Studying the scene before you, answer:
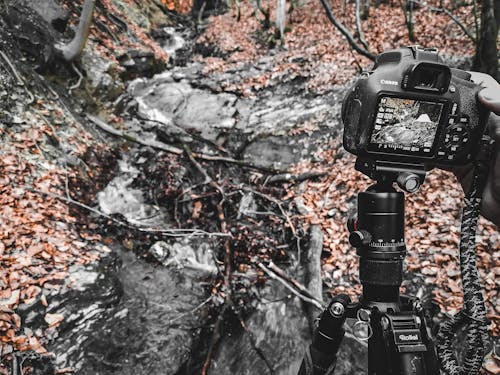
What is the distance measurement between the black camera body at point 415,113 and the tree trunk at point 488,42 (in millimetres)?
4585

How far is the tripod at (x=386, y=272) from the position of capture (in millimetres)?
1292

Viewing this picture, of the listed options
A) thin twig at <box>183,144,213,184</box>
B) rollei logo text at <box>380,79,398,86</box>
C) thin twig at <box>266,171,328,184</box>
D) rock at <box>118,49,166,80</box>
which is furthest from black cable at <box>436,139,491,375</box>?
rock at <box>118,49,166,80</box>

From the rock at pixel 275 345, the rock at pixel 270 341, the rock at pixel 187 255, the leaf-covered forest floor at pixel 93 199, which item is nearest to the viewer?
the rock at pixel 275 345

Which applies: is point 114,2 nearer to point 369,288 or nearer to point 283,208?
point 283,208

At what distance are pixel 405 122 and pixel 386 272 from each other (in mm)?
603

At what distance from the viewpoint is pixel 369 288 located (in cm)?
141

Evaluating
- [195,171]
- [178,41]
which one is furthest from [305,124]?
[178,41]

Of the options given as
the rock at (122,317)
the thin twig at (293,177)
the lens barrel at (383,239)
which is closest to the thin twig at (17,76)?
the rock at (122,317)

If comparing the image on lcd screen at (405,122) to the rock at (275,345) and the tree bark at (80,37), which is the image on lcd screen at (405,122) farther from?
the tree bark at (80,37)

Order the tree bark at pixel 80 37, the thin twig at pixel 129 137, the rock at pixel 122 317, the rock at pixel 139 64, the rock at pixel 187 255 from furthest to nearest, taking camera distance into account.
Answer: the rock at pixel 139 64 < the tree bark at pixel 80 37 < the thin twig at pixel 129 137 < the rock at pixel 187 255 < the rock at pixel 122 317

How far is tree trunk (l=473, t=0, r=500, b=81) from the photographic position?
4.76m

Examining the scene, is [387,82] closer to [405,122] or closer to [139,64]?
[405,122]

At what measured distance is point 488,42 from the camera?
484 centimetres

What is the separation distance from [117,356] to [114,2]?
12669mm
